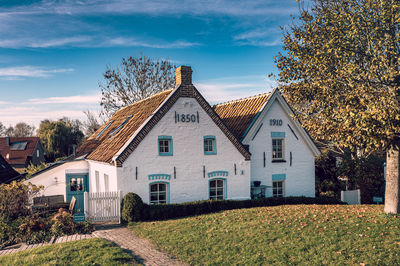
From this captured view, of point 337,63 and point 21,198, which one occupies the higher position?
point 337,63

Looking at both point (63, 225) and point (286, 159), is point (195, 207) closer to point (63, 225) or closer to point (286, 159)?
point (63, 225)

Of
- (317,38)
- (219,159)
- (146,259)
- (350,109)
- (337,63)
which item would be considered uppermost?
(317,38)

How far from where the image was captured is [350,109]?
42.7 ft

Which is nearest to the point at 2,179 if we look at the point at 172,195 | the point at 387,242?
the point at 172,195

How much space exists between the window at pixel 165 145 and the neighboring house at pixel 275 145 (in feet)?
18.0

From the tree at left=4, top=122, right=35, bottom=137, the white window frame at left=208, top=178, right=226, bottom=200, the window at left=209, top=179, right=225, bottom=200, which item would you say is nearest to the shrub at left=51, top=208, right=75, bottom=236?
the white window frame at left=208, top=178, right=226, bottom=200

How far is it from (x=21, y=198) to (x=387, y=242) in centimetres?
1626

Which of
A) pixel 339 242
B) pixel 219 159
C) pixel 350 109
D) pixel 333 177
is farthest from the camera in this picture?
pixel 333 177

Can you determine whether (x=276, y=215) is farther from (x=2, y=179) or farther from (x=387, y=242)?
(x=2, y=179)

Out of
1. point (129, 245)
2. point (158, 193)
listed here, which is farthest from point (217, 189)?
point (129, 245)

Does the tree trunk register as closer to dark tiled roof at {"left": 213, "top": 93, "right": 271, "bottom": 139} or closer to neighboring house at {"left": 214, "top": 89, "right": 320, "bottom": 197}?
neighboring house at {"left": 214, "top": 89, "right": 320, "bottom": 197}

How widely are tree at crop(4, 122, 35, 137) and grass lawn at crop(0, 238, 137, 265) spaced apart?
90.4 meters

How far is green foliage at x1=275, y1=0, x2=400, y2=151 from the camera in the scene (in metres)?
12.7

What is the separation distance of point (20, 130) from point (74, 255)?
307 ft
